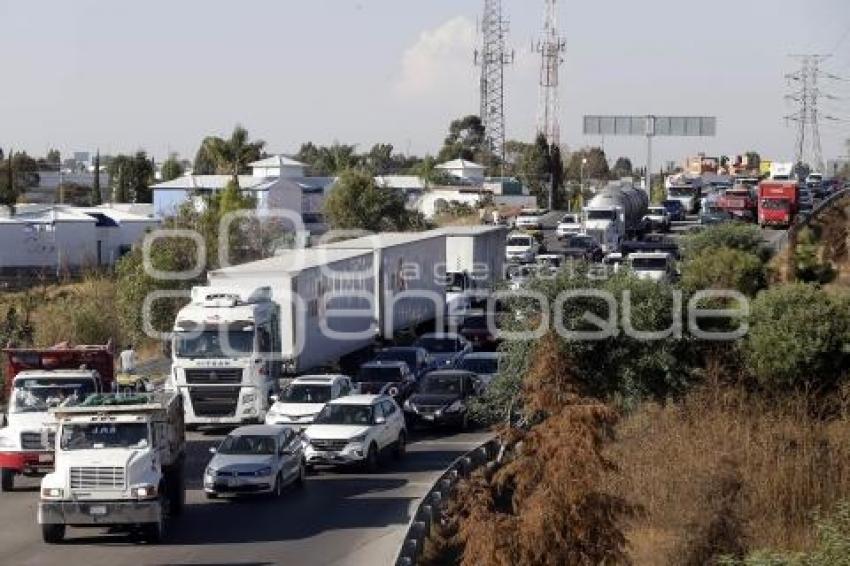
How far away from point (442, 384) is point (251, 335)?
17.3ft

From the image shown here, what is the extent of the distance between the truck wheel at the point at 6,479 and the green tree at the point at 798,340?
16274mm

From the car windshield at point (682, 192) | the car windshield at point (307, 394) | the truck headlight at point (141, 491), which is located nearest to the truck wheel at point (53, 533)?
the truck headlight at point (141, 491)

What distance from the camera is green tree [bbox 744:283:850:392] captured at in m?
33.5

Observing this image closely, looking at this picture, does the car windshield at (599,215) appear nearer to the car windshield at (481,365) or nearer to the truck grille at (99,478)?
the car windshield at (481,365)

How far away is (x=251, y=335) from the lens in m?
32.4

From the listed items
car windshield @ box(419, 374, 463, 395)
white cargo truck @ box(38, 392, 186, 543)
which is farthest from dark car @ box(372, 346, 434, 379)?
white cargo truck @ box(38, 392, 186, 543)

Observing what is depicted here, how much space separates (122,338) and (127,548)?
1106 inches

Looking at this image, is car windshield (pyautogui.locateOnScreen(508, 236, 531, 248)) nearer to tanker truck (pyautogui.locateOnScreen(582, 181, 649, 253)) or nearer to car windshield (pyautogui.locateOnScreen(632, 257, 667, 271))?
tanker truck (pyautogui.locateOnScreen(582, 181, 649, 253))

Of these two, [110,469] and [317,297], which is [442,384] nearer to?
[317,297]

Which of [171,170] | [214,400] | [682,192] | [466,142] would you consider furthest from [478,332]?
[466,142]

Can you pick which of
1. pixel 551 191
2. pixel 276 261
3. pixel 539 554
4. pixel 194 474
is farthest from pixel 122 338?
pixel 551 191

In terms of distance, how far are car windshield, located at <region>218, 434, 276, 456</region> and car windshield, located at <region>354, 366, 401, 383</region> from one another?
10038 mm

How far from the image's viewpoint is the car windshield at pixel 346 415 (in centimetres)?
2958

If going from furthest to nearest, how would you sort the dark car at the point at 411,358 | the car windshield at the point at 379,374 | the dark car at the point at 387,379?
the dark car at the point at 411,358 < the car windshield at the point at 379,374 < the dark car at the point at 387,379
